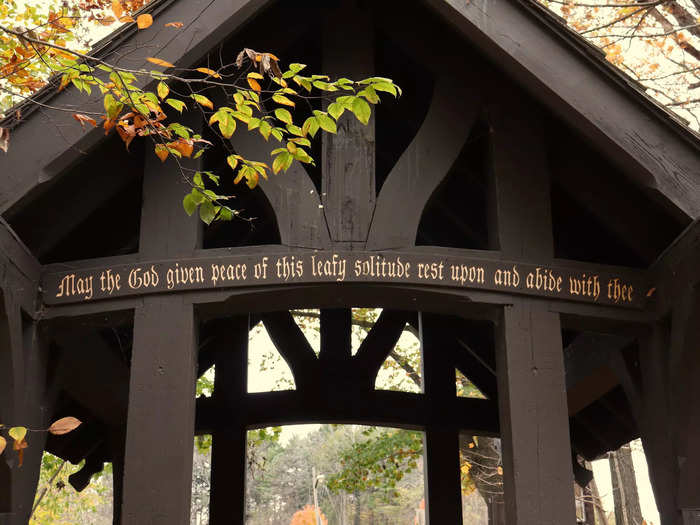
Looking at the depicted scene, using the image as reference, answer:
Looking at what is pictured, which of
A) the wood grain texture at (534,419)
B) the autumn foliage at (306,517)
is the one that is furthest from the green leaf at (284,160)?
the autumn foliage at (306,517)

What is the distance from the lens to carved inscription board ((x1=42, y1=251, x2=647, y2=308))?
16.3 ft

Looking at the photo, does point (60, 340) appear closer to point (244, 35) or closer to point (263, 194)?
point (263, 194)

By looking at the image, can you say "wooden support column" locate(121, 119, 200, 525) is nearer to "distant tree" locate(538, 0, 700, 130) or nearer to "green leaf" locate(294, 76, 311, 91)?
"green leaf" locate(294, 76, 311, 91)

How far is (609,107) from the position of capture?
4789mm

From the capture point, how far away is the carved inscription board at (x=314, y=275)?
4.97 meters

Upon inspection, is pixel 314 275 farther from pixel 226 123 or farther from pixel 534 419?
pixel 534 419

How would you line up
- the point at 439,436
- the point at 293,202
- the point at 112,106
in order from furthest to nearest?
the point at 439,436
the point at 293,202
the point at 112,106

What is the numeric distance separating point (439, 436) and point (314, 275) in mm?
4060

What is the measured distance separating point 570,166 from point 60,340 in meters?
3.52

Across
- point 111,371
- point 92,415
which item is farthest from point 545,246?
point 92,415

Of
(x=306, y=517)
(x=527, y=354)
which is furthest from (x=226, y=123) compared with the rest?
(x=306, y=517)

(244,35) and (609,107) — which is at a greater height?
(244,35)

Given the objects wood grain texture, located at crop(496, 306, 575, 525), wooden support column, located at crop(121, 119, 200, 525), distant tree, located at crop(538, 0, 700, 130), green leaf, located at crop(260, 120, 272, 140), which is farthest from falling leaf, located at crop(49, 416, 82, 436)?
distant tree, located at crop(538, 0, 700, 130)

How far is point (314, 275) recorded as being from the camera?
4.95 m
